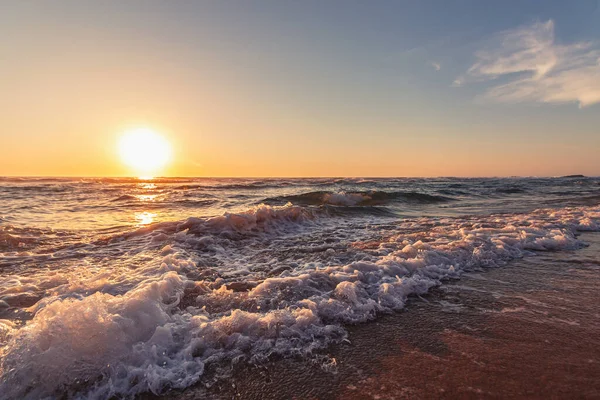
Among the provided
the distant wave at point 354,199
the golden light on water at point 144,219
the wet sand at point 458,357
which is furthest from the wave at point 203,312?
the distant wave at point 354,199

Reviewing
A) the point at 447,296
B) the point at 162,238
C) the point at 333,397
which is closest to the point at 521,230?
the point at 447,296

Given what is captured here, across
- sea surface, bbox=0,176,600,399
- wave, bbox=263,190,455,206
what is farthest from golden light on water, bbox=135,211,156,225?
wave, bbox=263,190,455,206

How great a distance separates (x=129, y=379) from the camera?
232cm

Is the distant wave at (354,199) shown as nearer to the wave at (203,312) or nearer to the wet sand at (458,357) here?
the wave at (203,312)

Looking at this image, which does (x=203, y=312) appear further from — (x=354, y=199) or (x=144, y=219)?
(x=354, y=199)

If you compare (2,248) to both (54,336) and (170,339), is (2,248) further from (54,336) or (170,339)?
(170,339)

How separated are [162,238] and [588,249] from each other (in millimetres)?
8999

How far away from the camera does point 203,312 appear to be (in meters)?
3.38

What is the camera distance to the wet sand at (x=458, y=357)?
2.18 m

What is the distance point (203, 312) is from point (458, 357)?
2.48 meters

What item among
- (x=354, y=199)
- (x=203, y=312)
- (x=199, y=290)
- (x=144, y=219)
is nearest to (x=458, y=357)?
(x=203, y=312)

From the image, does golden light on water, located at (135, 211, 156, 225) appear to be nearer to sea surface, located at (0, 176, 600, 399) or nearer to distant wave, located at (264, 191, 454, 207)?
sea surface, located at (0, 176, 600, 399)

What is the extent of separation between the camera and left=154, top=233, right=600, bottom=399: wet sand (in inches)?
85.7

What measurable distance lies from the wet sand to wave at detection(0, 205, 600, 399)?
→ 243 millimetres
